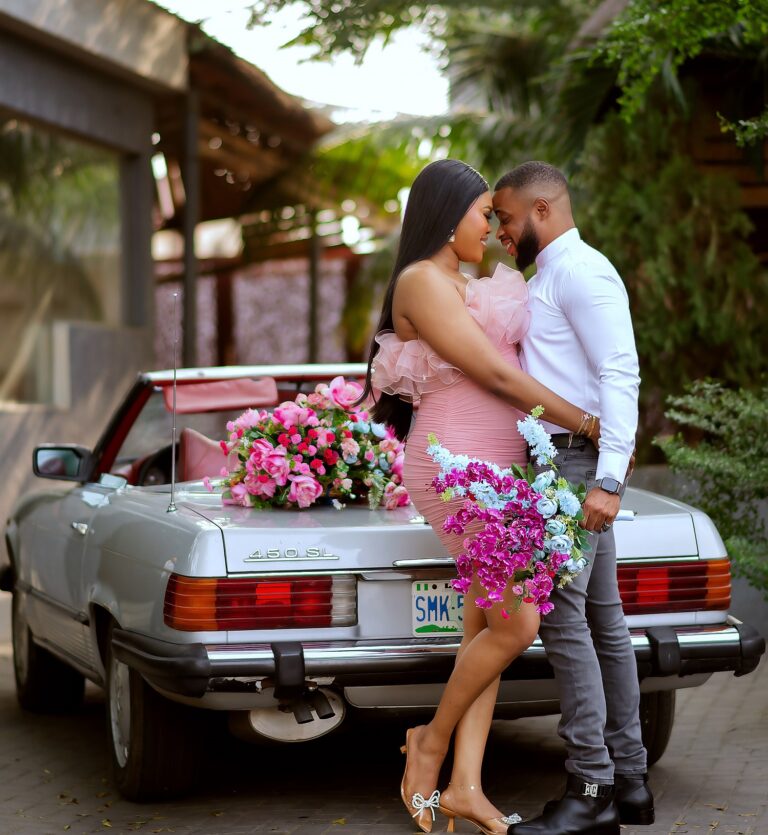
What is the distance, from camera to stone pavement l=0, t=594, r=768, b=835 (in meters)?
4.75

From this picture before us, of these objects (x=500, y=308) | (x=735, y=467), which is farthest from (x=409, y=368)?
(x=735, y=467)

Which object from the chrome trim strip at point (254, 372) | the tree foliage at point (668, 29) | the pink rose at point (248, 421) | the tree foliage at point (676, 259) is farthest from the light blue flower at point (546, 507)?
the tree foliage at point (676, 259)

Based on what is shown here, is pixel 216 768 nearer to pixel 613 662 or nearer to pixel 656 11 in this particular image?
pixel 613 662

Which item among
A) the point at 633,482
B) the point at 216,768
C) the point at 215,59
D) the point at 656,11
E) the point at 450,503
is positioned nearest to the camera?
the point at 450,503

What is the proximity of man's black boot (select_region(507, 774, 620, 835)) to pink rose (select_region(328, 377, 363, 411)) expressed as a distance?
1.61 m

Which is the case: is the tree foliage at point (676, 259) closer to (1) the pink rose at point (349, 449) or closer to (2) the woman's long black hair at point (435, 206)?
(1) the pink rose at point (349, 449)

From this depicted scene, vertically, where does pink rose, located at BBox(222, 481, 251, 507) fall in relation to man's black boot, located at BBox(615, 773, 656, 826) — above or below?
above

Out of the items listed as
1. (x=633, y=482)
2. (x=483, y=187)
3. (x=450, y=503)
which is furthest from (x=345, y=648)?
(x=633, y=482)

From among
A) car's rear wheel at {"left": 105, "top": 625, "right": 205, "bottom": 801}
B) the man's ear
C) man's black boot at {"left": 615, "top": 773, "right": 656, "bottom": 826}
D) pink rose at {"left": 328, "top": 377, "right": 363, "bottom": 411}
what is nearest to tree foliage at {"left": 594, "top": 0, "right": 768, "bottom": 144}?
pink rose at {"left": 328, "top": 377, "right": 363, "bottom": 411}

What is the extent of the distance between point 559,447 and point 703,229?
20.2 ft

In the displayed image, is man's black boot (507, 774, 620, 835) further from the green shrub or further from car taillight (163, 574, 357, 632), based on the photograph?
the green shrub

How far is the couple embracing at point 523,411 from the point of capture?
416 centimetres

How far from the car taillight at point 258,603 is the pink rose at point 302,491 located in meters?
0.48

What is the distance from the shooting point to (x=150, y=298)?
13.8 meters
